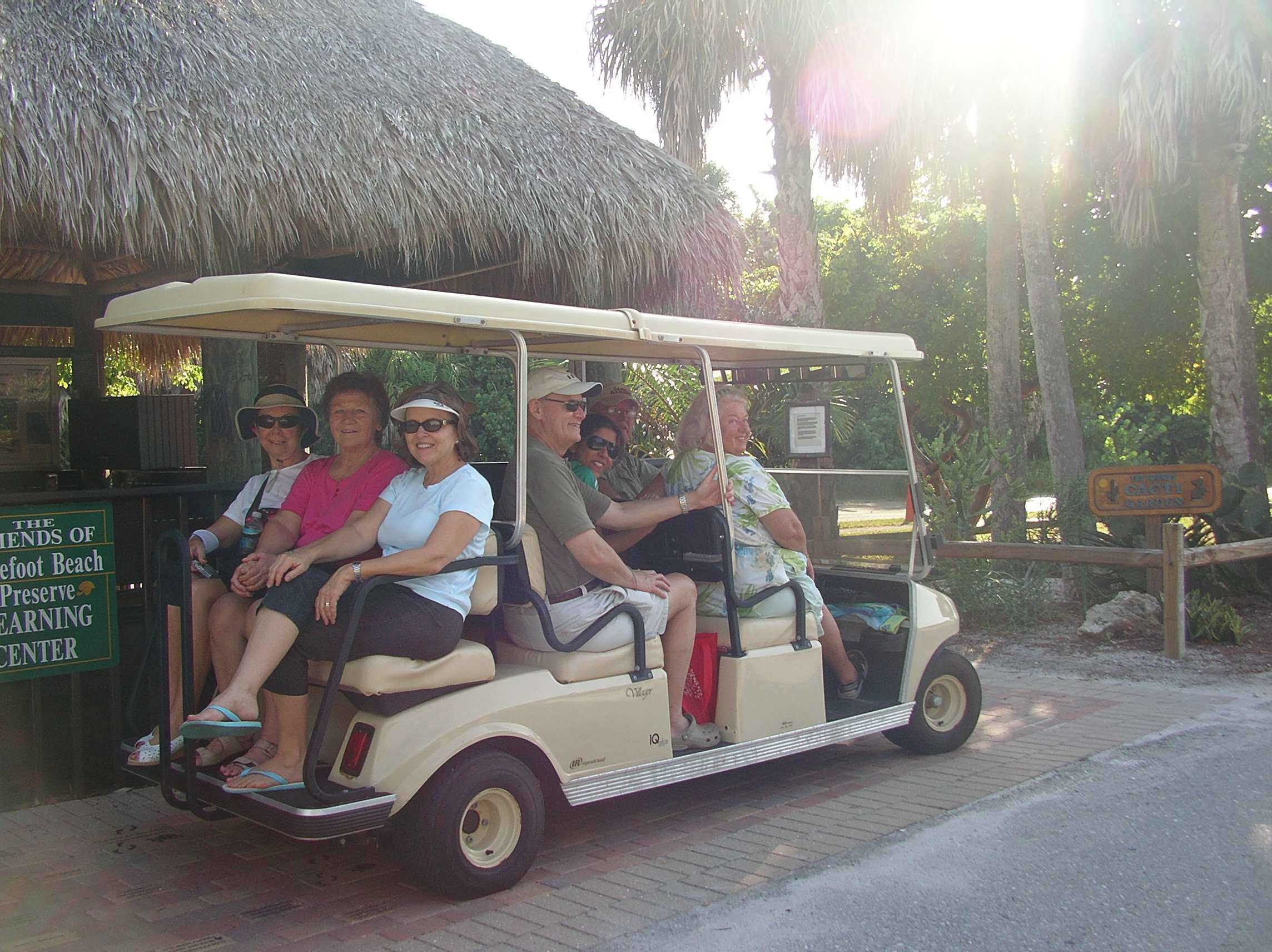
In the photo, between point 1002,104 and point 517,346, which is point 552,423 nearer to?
point 517,346

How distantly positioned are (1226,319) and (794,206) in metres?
4.11

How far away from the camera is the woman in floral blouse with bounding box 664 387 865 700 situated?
4805mm

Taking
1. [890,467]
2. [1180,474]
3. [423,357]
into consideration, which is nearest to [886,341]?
[890,467]

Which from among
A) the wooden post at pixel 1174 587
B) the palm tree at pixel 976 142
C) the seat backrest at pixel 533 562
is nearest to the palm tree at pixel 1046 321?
the palm tree at pixel 976 142

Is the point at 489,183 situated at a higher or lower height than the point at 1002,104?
lower

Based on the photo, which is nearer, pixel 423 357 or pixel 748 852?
pixel 748 852

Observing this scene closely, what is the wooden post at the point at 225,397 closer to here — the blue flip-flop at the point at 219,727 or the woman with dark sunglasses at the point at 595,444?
the woman with dark sunglasses at the point at 595,444

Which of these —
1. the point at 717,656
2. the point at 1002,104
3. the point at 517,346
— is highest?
the point at 1002,104

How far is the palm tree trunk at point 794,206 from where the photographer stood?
11.1 metres

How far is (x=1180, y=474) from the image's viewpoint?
747 centimetres

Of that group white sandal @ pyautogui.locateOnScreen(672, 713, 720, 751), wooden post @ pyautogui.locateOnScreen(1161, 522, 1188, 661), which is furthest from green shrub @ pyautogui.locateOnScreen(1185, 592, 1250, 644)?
white sandal @ pyautogui.locateOnScreen(672, 713, 720, 751)

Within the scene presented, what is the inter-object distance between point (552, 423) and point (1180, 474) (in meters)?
4.96

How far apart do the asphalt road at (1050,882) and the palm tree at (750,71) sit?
6.97m

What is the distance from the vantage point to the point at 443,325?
162 inches
